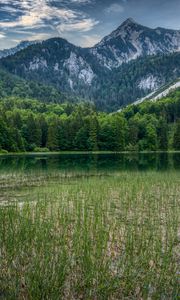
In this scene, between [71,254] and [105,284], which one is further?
[71,254]

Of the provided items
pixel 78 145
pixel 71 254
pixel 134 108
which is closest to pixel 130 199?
pixel 71 254

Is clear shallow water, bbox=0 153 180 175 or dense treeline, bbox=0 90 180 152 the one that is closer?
clear shallow water, bbox=0 153 180 175

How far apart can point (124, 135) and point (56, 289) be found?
397ft

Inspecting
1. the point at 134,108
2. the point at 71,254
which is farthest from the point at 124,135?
the point at 71,254

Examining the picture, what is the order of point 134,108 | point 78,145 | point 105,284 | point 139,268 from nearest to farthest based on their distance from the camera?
point 105,284
point 139,268
point 78,145
point 134,108

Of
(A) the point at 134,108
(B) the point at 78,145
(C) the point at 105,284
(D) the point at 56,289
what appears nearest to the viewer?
(D) the point at 56,289

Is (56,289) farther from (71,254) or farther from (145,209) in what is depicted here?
(145,209)

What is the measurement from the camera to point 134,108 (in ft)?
604

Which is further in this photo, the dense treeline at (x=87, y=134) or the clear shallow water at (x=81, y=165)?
the dense treeline at (x=87, y=134)

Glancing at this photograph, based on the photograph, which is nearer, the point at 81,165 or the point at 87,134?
the point at 81,165

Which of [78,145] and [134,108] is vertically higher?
[134,108]

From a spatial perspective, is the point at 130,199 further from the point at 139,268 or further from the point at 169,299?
the point at 169,299

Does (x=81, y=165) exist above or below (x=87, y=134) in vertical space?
below

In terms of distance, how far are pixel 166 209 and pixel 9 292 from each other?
1084 cm
